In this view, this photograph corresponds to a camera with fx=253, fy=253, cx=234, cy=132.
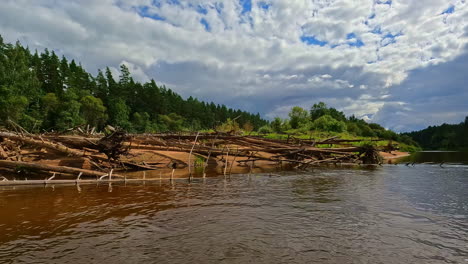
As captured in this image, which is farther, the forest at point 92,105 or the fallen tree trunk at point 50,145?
the forest at point 92,105

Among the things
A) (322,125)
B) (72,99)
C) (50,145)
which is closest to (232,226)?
(50,145)

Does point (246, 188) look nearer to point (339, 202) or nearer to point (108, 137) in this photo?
point (339, 202)

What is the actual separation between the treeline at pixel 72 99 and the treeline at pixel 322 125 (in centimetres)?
1047

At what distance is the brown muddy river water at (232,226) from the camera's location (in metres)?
3.98

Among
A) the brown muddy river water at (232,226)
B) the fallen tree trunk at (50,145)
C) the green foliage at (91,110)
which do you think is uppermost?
the green foliage at (91,110)

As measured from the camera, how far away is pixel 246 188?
31.5ft

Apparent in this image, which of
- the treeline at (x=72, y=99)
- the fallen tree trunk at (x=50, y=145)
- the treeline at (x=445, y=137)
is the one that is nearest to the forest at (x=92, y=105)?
the treeline at (x=72, y=99)

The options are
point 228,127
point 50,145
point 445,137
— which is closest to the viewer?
point 50,145

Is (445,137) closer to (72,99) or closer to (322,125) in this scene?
(322,125)

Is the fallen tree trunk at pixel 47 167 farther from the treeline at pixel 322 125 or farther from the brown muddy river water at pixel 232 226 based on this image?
the treeline at pixel 322 125

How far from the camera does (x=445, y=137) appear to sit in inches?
4218

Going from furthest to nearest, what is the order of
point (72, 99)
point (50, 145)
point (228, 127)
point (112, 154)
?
point (72, 99), point (228, 127), point (112, 154), point (50, 145)

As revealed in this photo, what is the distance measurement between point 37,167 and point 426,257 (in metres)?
13.4

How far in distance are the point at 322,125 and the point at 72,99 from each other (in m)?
53.7
